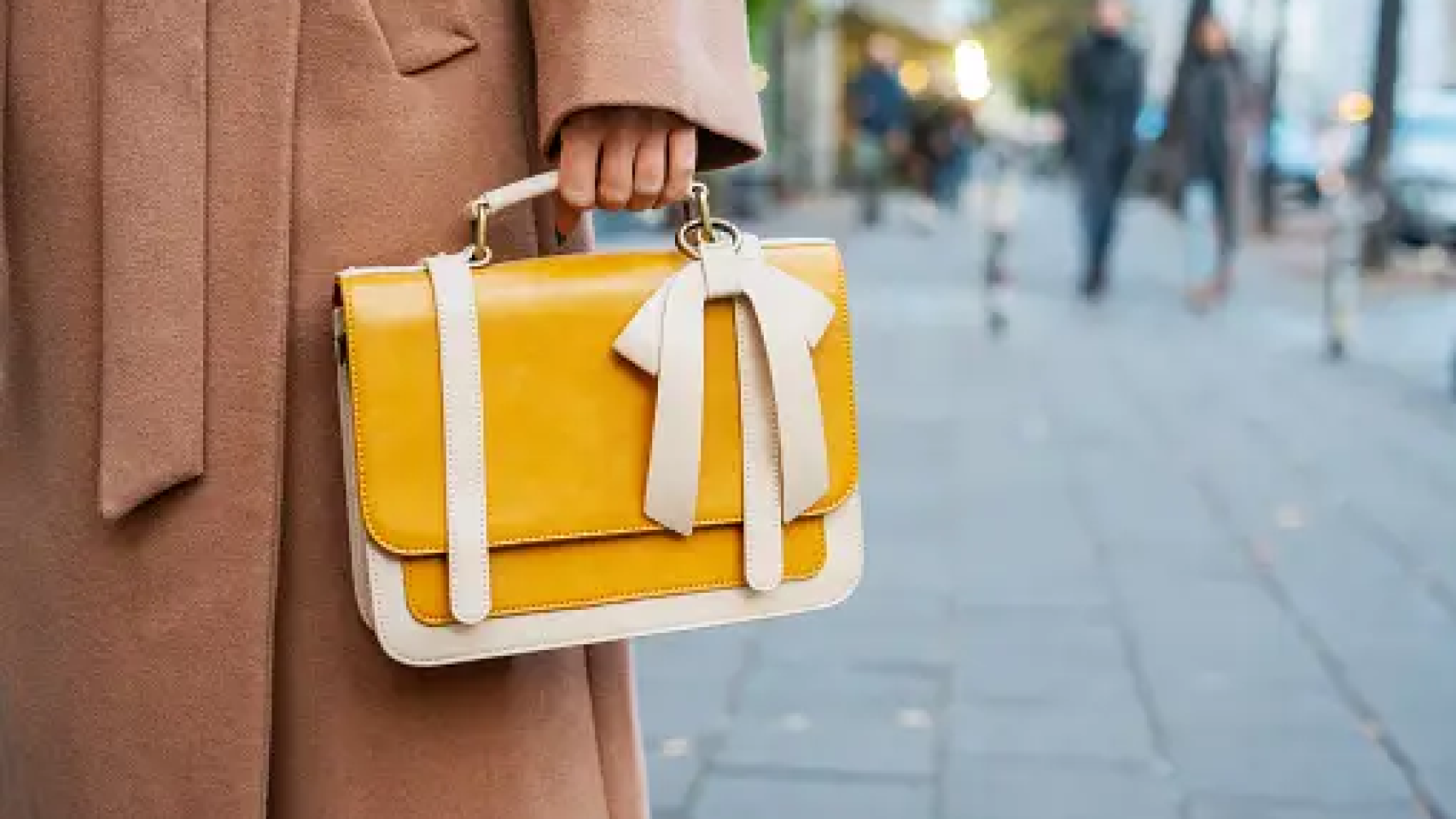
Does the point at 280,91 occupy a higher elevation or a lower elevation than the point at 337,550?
higher

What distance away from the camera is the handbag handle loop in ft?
5.49

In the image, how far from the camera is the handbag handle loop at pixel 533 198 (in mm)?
1672

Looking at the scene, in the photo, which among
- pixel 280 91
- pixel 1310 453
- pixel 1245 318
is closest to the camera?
pixel 280 91

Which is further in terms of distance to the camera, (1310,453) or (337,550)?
(1310,453)

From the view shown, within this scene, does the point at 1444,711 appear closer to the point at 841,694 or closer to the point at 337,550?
the point at 841,694

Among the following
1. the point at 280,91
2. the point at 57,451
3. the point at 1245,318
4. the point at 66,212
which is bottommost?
the point at 1245,318

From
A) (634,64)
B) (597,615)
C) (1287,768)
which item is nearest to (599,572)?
(597,615)

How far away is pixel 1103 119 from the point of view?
14.0 m

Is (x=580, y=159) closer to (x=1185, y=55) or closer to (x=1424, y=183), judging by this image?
(x=1424, y=183)

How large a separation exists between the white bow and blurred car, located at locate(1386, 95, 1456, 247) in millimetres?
15419

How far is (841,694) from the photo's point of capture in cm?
408

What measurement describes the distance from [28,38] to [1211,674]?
3197 millimetres

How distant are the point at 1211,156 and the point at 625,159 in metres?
12.6

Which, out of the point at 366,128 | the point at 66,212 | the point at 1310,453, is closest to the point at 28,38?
the point at 66,212
